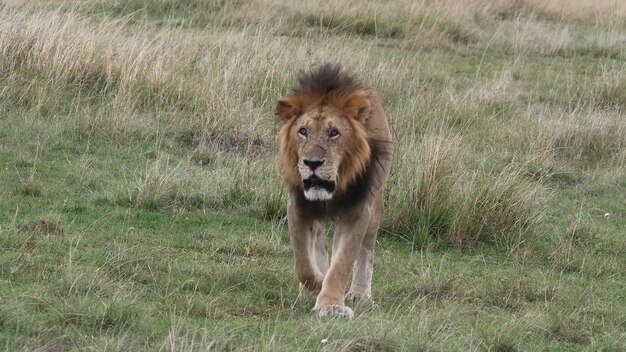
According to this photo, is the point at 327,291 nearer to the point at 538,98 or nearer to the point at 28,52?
the point at 28,52

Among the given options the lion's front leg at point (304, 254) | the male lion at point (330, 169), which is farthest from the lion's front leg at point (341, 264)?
the lion's front leg at point (304, 254)

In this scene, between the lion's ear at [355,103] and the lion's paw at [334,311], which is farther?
the lion's ear at [355,103]

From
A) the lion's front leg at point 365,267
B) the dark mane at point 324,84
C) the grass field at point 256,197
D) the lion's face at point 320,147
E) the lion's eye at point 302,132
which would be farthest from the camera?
the lion's front leg at point 365,267

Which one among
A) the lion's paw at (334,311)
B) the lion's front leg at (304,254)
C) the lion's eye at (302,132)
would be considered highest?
the lion's eye at (302,132)

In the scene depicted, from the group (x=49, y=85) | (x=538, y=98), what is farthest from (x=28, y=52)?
(x=538, y=98)

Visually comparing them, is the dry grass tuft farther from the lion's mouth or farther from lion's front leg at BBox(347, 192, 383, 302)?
the lion's mouth

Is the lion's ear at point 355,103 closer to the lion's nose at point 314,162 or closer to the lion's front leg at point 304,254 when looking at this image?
the lion's nose at point 314,162

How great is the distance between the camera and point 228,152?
30.6 ft

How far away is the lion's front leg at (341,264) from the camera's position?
5.52m

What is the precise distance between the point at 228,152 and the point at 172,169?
4.16 ft

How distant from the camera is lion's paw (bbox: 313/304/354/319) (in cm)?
545

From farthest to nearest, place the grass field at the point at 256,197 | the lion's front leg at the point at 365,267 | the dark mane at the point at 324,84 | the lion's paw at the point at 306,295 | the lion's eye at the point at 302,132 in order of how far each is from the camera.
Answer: the lion's front leg at the point at 365,267, the lion's paw at the point at 306,295, the dark mane at the point at 324,84, the lion's eye at the point at 302,132, the grass field at the point at 256,197

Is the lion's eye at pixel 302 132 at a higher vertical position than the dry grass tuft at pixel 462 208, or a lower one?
higher

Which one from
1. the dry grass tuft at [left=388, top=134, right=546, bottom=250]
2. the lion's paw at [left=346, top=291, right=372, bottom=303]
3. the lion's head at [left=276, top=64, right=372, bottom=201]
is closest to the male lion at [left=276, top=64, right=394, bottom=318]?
the lion's head at [left=276, top=64, right=372, bottom=201]
